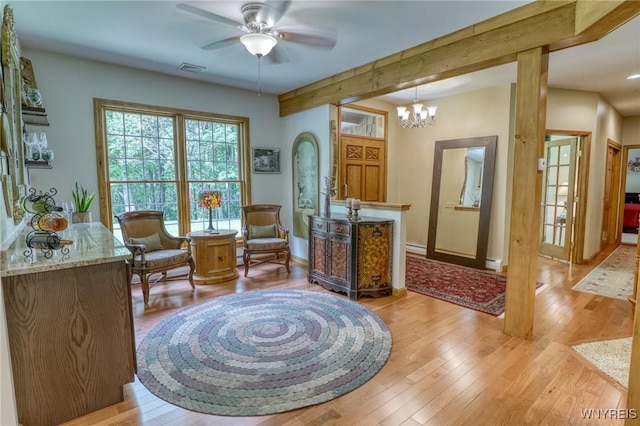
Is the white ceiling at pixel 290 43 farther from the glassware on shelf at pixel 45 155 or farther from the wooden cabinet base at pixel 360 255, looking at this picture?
the wooden cabinet base at pixel 360 255

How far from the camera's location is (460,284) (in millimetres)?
4113

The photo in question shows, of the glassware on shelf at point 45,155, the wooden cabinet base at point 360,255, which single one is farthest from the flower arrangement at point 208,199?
the glassware on shelf at point 45,155

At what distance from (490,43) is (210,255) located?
12.2ft

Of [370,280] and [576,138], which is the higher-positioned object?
[576,138]

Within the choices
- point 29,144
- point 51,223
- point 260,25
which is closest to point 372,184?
point 260,25

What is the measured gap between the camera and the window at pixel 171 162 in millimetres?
4004

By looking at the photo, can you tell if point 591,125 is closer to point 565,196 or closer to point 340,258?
point 565,196

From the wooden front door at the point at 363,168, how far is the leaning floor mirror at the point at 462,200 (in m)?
0.91

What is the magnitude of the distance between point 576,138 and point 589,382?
4.29 m

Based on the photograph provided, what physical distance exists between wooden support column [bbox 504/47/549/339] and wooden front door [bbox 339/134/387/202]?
261cm

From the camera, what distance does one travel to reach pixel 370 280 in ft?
12.0

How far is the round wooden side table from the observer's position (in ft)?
13.5

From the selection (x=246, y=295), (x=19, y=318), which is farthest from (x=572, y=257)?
(x=19, y=318)

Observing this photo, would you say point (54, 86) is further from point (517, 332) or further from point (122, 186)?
point (517, 332)
